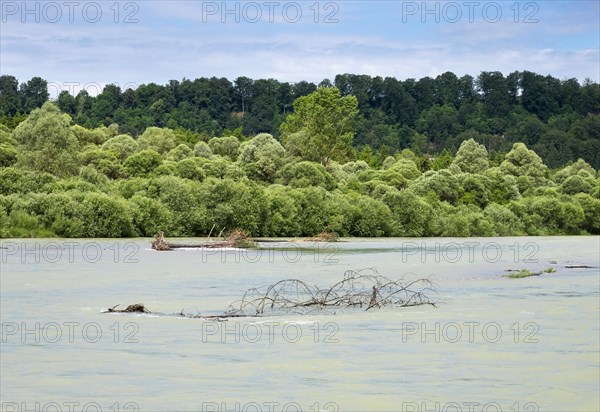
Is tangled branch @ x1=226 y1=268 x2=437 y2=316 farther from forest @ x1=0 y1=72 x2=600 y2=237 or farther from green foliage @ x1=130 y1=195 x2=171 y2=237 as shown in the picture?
green foliage @ x1=130 y1=195 x2=171 y2=237

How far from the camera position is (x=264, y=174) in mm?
84750

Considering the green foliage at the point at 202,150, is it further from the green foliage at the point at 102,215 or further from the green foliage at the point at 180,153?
the green foliage at the point at 102,215

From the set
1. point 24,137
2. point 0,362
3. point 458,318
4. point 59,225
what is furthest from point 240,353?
point 24,137

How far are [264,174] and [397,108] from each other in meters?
99.8

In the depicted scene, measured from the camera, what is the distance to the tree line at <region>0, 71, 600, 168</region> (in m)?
147

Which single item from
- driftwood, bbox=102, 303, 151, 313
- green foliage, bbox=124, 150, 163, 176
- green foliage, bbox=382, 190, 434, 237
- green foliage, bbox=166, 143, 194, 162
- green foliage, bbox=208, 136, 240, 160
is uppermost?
green foliage, bbox=208, 136, 240, 160

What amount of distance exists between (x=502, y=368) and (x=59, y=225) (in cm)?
3842

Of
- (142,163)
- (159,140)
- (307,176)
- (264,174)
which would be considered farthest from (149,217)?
(159,140)

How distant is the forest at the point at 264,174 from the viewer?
187 feet

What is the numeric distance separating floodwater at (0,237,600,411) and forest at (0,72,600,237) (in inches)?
923

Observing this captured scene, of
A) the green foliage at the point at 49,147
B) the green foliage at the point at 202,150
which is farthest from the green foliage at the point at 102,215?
the green foliage at the point at 202,150

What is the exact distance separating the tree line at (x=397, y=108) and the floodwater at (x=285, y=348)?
101315mm

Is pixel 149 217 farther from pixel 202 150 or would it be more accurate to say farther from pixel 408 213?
pixel 202 150

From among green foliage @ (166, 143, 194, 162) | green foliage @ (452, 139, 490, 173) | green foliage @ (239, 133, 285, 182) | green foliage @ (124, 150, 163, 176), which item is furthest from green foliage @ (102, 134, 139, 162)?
green foliage @ (452, 139, 490, 173)
